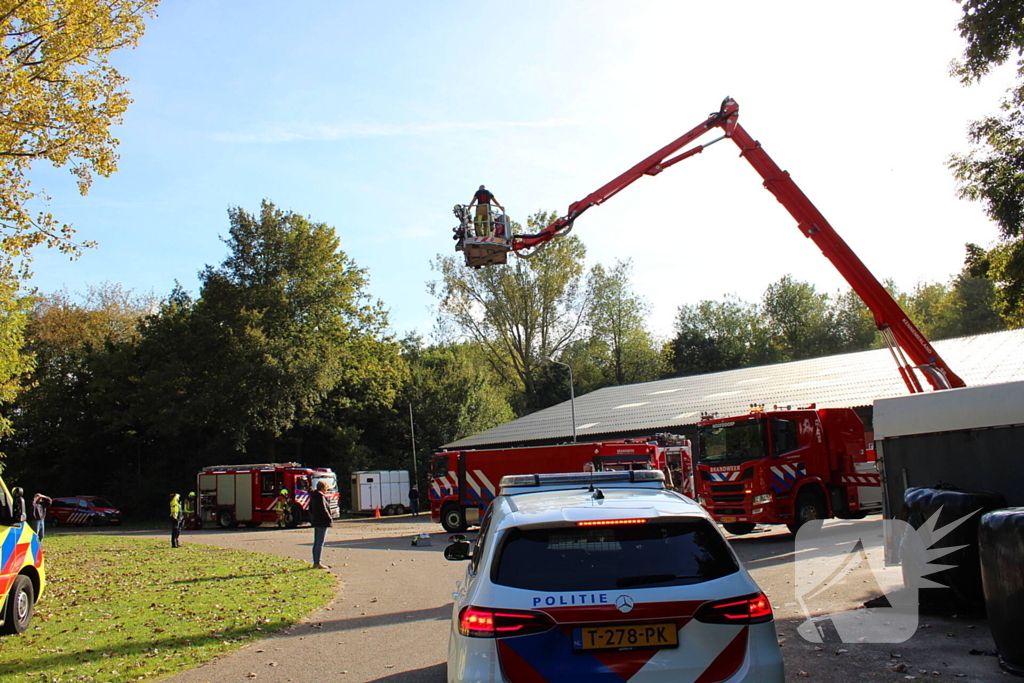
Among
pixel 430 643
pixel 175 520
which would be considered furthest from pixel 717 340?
pixel 430 643

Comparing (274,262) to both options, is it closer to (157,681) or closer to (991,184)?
(991,184)

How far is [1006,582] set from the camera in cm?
627

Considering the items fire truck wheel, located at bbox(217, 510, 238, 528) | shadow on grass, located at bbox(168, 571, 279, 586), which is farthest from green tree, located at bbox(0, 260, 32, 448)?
fire truck wheel, located at bbox(217, 510, 238, 528)

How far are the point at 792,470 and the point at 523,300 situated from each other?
3141 centimetres

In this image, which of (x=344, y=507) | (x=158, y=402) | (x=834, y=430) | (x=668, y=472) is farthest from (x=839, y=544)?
(x=158, y=402)

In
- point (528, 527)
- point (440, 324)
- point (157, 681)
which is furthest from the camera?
point (440, 324)

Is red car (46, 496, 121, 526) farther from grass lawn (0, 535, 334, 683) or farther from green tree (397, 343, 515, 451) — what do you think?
grass lawn (0, 535, 334, 683)

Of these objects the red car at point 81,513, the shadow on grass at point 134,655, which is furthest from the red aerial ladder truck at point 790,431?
the red car at point 81,513

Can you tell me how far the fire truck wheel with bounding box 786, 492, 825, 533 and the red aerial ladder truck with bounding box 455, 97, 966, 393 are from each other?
3310mm

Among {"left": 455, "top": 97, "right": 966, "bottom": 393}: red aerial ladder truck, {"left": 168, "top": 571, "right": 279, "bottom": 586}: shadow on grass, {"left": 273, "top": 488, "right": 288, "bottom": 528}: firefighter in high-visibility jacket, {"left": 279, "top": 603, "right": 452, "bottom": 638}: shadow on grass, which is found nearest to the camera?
{"left": 279, "top": 603, "right": 452, "bottom": 638}: shadow on grass

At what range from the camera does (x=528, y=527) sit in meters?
4.34

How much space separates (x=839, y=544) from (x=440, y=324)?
115ft

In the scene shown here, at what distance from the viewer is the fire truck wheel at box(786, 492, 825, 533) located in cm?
1738

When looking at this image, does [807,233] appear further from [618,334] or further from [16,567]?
[618,334]
